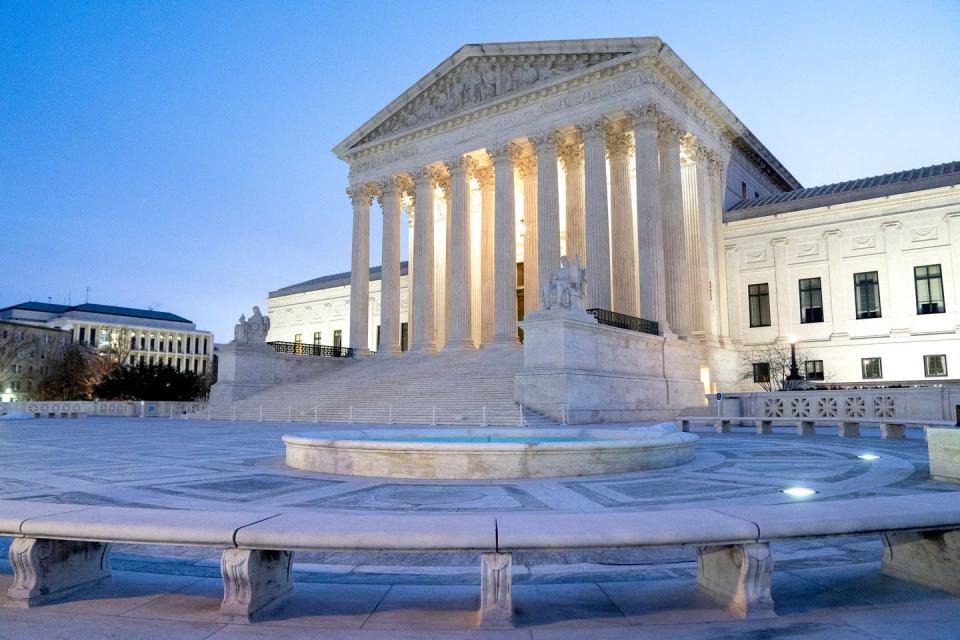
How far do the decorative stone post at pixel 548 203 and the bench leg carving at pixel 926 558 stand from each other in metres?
32.3

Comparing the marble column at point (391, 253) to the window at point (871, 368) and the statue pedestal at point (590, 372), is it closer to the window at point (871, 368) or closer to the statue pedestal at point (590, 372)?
the statue pedestal at point (590, 372)

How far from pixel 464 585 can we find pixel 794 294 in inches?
1651

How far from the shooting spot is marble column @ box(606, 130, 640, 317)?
36969 mm

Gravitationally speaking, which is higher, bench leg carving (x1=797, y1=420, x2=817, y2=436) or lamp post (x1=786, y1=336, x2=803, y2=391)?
lamp post (x1=786, y1=336, x2=803, y2=391)

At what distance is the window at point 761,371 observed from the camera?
1577 inches

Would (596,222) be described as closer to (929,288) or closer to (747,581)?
(929,288)

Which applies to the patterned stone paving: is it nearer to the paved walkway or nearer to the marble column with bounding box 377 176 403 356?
the paved walkway

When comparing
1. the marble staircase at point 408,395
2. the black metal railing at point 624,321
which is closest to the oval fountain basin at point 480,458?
the marble staircase at point 408,395

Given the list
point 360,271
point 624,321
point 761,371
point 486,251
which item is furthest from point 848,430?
point 360,271

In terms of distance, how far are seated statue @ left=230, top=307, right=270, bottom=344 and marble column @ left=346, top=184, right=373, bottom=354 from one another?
7703 millimetres

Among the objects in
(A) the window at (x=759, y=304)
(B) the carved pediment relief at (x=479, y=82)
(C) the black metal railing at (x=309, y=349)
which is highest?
(B) the carved pediment relief at (x=479, y=82)

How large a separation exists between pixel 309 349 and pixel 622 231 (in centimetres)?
2449

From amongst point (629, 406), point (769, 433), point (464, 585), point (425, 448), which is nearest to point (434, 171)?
point (629, 406)

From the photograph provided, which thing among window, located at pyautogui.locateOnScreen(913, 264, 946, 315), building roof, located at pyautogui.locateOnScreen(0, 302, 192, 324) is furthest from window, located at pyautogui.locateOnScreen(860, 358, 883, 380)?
building roof, located at pyautogui.locateOnScreen(0, 302, 192, 324)
